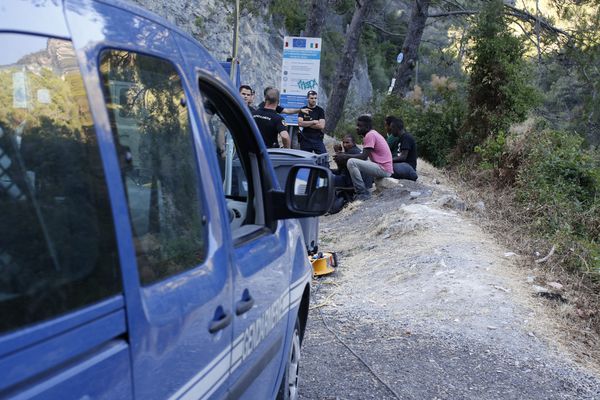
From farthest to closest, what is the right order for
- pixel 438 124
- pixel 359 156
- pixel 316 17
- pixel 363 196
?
1. pixel 438 124
2. pixel 316 17
3. pixel 363 196
4. pixel 359 156

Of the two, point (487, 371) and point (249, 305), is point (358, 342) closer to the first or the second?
point (487, 371)

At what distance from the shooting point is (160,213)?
2.22m

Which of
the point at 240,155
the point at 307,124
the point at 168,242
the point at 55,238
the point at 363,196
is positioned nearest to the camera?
the point at 55,238

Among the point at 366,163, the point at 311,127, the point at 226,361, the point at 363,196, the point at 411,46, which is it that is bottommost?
the point at 363,196

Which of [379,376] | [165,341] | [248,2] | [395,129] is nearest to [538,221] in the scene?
[395,129]

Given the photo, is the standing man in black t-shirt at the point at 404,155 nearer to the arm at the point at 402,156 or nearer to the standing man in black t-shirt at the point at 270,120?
the arm at the point at 402,156

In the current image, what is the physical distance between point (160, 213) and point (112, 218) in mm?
439

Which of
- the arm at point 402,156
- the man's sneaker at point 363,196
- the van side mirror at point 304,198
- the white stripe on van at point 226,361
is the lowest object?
the man's sneaker at point 363,196

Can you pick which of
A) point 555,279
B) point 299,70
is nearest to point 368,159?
point 299,70

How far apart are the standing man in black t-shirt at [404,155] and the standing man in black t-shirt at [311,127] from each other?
162cm

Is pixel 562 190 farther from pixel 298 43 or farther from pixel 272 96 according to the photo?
pixel 298 43

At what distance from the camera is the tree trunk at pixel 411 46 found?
21500mm

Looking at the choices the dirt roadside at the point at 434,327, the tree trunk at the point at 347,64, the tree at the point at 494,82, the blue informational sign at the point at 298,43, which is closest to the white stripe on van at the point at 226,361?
the dirt roadside at the point at 434,327

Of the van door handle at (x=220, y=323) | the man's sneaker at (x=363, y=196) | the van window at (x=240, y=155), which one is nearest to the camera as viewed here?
the van door handle at (x=220, y=323)
